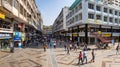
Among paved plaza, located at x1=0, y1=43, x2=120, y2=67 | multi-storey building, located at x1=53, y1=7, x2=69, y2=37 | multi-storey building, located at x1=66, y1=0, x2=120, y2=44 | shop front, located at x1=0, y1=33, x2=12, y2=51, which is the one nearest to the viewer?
paved plaza, located at x1=0, y1=43, x2=120, y2=67

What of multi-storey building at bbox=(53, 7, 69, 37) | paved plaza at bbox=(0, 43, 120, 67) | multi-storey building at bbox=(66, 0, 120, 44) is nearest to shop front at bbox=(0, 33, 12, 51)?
paved plaza at bbox=(0, 43, 120, 67)

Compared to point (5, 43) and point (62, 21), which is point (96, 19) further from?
Answer: point (62, 21)

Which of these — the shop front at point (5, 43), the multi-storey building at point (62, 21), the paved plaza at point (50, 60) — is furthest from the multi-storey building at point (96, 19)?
the multi-storey building at point (62, 21)

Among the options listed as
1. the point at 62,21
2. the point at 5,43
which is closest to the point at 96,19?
the point at 5,43

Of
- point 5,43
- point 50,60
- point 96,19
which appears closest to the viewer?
point 50,60

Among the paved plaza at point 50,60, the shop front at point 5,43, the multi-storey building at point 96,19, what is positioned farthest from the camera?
the multi-storey building at point 96,19

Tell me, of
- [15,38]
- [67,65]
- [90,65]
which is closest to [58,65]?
[67,65]

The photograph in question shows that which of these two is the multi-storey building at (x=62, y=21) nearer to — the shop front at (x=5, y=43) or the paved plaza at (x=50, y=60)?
the shop front at (x=5, y=43)

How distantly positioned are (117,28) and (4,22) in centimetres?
4417

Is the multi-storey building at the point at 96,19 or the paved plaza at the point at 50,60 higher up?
the multi-storey building at the point at 96,19

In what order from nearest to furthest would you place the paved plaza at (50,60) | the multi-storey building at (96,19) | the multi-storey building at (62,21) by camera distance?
the paved plaza at (50,60)
the multi-storey building at (96,19)
the multi-storey building at (62,21)

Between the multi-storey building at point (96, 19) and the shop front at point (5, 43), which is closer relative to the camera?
the shop front at point (5, 43)

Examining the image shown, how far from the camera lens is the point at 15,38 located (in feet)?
126

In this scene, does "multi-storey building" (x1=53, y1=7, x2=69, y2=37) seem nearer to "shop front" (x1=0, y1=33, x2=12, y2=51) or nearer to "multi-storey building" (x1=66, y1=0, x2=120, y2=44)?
"multi-storey building" (x1=66, y1=0, x2=120, y2=44)
